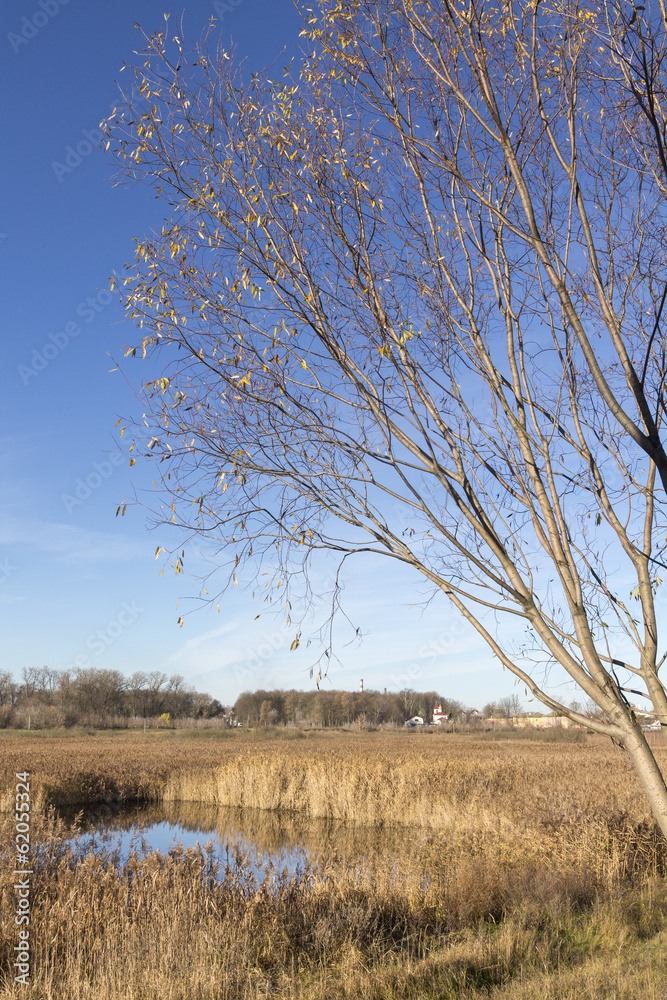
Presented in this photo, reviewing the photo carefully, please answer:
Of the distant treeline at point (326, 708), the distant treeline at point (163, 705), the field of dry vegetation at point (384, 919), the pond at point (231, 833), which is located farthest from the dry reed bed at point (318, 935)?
the distant treeline at point (326, 708)

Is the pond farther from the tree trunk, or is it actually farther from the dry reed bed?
the tree trunk

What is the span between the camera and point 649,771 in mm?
3617

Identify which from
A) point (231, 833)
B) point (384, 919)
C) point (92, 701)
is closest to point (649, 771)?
point (384, 919)

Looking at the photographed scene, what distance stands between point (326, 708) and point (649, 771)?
333ft

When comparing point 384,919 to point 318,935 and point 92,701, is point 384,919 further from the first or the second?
point 92,701

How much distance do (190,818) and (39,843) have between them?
9.66 m

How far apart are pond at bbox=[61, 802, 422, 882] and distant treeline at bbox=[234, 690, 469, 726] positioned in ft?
249

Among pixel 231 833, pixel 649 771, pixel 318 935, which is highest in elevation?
pixel 649 771

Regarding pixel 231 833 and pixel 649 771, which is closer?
pixel 649 771

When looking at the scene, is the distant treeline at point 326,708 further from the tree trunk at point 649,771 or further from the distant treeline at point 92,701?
the tree trunk at point 649,771

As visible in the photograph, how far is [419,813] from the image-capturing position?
15.5 metres

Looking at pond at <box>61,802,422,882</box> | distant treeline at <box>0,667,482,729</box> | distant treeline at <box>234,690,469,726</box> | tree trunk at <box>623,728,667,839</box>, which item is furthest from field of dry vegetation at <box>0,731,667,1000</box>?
distant treeline at <box>234,690,469,726</box>

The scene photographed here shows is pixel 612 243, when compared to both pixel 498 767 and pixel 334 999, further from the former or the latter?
pixel 498 767

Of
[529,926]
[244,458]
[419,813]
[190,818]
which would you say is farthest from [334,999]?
[190,818]
